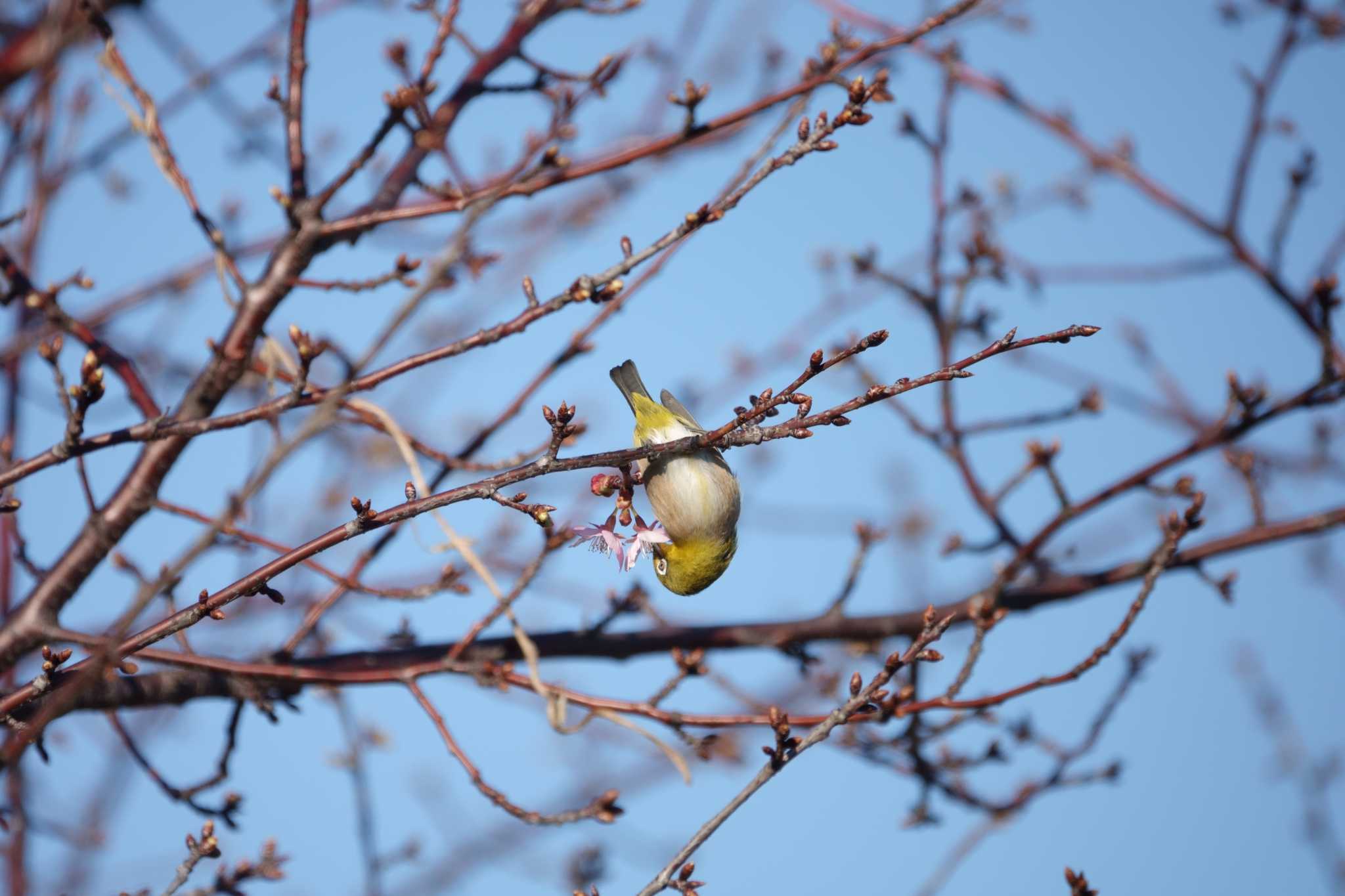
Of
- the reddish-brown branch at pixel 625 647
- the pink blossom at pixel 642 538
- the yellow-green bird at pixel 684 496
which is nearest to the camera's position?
the yellow-green bird at pixel 684 496

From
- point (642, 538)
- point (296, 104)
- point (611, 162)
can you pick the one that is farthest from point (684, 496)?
point (296, 104)

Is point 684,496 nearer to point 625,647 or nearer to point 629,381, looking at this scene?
point 629,381

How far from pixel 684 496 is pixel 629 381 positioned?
0.33 meters

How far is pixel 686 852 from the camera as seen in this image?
1.81 m

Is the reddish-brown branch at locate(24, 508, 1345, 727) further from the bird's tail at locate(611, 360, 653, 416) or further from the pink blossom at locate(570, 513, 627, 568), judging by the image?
the bird's tail at locate(611, 360, 653, 416)

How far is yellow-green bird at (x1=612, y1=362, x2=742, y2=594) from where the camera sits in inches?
76.0

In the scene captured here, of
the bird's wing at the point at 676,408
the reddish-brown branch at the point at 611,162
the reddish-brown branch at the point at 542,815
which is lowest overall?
the reddish-brown branch at the point at 542,815

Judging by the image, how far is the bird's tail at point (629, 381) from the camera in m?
2.12

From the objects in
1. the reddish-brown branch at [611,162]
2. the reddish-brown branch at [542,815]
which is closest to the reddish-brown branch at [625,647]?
the reddish-brown branch at [542,815]

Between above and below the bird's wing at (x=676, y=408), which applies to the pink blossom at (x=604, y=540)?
below

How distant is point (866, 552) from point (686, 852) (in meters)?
1.61

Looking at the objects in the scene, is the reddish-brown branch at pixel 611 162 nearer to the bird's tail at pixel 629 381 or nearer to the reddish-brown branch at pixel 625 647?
the bird's tail at pixel 629 381

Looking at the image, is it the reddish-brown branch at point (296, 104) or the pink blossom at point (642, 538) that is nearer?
the pink blossom at point (642, 538)

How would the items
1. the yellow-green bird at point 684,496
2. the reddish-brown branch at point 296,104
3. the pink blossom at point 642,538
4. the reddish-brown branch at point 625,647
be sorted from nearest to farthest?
1. the yellow-green bird at point 684,496
2. the pink blossom at point 642,538
3. the reddish-brown branch at point 296,104
4. the reddish-brown branch at point 625,647
